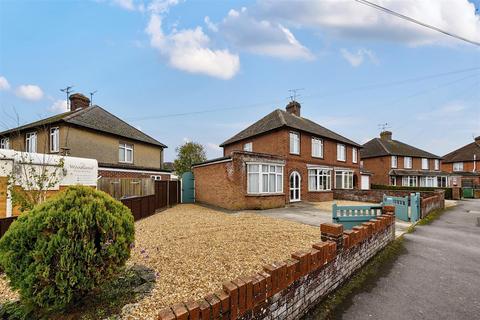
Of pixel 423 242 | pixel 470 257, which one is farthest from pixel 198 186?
pixel 470 257

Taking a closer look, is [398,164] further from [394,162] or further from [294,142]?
[294,142]

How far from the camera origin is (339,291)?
393 cm

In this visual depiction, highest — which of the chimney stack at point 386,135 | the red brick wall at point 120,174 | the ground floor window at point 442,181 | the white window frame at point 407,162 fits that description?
the chimney stack at point 386,135

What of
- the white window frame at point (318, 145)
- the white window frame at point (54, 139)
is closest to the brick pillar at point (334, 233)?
the white window frame at point (318, 145)

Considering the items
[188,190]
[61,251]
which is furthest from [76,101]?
[61,251]

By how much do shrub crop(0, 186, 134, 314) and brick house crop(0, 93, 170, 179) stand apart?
13196 millimetres

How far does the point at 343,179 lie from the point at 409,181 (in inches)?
730

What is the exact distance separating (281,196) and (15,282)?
14189mm

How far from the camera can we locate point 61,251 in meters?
2.66

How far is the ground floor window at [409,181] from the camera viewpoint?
111 ft

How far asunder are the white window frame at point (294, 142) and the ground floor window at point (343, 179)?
6466 mm

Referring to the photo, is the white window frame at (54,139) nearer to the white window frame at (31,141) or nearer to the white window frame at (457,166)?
the white window frame at (31,141)

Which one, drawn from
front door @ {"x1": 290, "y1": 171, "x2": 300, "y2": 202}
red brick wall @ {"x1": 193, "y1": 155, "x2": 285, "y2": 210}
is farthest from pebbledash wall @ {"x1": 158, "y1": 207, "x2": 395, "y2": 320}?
A: front door @ {"x1": 290, "y1": 171, "x2": 300, "y2": 202}

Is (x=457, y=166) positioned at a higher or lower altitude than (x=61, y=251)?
higher
